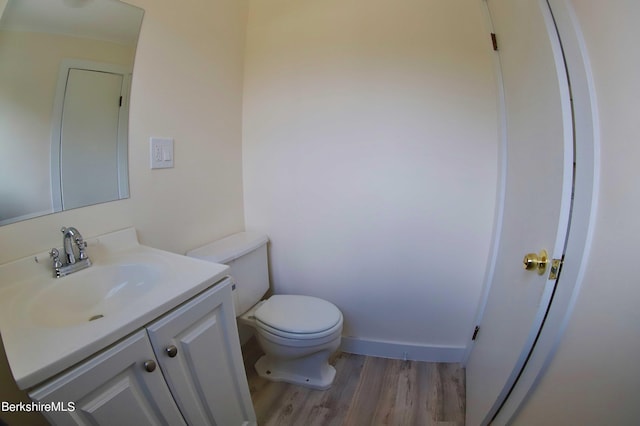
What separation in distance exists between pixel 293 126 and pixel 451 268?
4.10 ft

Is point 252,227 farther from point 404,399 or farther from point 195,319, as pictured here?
point 404,399

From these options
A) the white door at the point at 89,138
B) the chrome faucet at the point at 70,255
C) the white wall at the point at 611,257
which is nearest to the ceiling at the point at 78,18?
the white door at the point at 89,138

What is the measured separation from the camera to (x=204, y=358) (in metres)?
0.89

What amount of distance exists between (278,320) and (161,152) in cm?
101

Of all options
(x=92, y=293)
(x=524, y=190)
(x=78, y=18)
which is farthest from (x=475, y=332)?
(x=78, y=18)

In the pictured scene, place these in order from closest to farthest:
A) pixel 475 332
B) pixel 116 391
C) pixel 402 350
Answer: pixel 116 391
pixel 475 332
pixel 402 350

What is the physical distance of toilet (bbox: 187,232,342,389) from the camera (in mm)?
1341

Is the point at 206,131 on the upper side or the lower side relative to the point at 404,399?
upper

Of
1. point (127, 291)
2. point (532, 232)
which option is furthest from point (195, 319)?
point (532, 232)

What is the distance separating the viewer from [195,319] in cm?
84

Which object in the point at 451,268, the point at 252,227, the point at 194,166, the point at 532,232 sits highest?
the point at 194,166

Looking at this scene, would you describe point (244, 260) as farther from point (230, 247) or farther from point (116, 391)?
point (116, 391)

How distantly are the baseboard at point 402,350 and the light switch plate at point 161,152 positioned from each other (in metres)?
1.49

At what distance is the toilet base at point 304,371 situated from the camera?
1.49m
